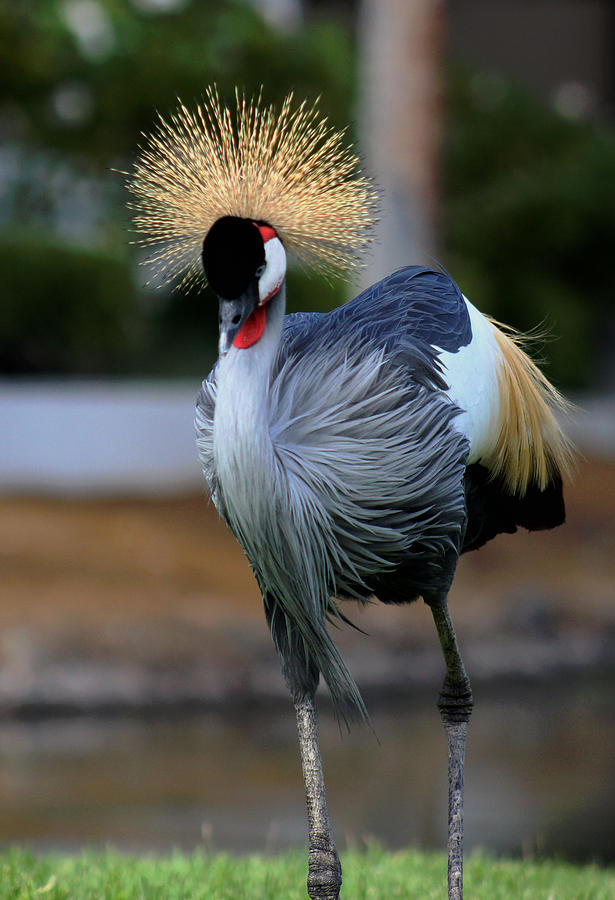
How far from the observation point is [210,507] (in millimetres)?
11742

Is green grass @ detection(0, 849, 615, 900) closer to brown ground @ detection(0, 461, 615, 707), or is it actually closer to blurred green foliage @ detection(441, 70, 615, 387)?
brown ground @ detection(0, 461, 615, 707)

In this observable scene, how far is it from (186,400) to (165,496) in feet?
3.62

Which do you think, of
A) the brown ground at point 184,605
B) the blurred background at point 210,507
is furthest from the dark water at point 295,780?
the brown ground at point 184,605

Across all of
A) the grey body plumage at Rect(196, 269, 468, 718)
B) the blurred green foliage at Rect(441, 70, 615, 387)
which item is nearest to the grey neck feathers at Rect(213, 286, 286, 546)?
the grey body plumage at Rect(196, 269, 468, 718)

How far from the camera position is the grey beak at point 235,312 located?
116 inches

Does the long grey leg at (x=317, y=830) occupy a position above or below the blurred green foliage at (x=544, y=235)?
Answer: below

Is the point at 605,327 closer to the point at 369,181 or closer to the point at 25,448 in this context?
the point at 25,448

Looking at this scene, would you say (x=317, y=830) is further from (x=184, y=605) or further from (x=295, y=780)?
(x=184, y=605)

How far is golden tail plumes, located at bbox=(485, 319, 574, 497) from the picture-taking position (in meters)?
3.71

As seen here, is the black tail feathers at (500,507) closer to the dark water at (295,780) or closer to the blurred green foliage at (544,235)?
the dark water at (295,780)

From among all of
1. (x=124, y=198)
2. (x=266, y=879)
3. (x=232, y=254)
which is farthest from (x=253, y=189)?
(x=124, y=198)

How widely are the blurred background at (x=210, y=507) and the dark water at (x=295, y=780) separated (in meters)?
0.02

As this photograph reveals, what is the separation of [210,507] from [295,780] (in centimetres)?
478

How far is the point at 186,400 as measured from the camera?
12.6m
